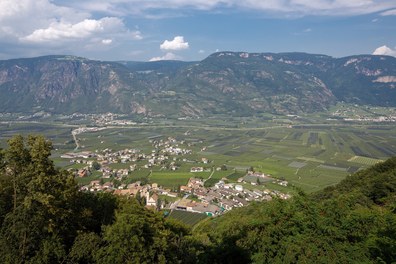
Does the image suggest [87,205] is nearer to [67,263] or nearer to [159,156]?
[67,263]

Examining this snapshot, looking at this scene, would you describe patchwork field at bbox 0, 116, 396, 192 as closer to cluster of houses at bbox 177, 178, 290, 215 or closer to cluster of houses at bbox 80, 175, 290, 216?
cluster of houses at bbox 177, 178, 290, 215

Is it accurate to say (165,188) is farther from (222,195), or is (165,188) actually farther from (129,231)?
(129,231)

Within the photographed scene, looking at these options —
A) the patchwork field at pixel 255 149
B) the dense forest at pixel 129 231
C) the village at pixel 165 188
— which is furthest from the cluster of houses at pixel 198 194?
the dense forest at pixel 129 231

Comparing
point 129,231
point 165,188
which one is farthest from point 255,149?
point 129,231

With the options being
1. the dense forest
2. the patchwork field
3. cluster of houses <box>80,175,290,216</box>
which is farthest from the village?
the dense forest

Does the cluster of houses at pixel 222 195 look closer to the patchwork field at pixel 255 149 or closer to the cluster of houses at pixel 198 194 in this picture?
the cluster of houses at pixel 198 194
